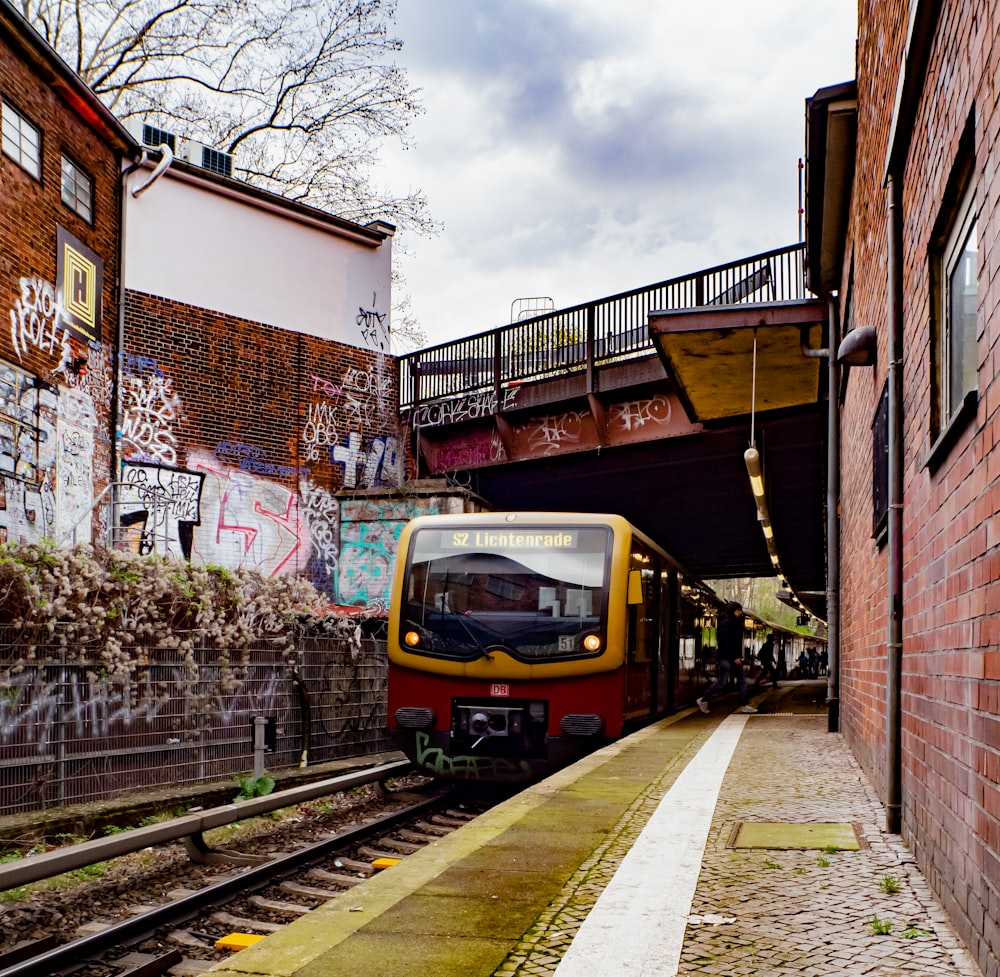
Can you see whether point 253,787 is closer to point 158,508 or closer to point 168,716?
point 168,716

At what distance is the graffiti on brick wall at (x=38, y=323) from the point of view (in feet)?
47.1

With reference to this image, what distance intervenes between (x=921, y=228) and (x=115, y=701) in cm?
681

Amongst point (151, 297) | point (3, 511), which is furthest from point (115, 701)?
point (151, 297)

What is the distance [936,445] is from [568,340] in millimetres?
14058

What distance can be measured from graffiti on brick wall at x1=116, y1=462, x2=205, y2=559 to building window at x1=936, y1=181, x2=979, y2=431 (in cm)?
1305

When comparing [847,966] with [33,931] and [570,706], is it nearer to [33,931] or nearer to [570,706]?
[33,931]

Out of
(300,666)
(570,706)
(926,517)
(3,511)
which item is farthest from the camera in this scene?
(3,511)

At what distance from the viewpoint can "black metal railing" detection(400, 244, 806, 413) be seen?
52.4 feet

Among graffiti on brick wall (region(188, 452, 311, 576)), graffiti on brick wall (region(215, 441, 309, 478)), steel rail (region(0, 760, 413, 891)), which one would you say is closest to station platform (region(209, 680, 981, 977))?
steel rail (region(0, 760, 413, 891))

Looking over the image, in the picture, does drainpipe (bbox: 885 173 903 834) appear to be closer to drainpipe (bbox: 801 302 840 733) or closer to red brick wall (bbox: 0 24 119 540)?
drainpipe (bbox: 801 302 840 733)

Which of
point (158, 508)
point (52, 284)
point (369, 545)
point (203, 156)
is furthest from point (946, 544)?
point (203, 156)

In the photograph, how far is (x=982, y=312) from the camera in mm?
3896

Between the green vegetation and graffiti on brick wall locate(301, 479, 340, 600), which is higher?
graffiti on brick wall locate(301, 479, 340, 600)

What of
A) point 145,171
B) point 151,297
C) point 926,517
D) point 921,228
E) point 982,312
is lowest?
point 926,517
